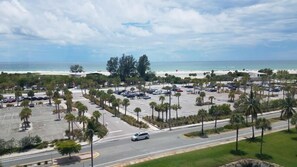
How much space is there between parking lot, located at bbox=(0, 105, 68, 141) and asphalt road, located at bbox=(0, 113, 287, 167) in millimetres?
9318

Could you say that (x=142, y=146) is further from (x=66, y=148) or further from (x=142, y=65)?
(x=142, y=65)

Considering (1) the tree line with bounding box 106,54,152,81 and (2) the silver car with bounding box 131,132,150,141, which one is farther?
(1) the tree line with bounding box 106,54,152,81

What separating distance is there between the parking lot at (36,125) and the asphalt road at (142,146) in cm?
932

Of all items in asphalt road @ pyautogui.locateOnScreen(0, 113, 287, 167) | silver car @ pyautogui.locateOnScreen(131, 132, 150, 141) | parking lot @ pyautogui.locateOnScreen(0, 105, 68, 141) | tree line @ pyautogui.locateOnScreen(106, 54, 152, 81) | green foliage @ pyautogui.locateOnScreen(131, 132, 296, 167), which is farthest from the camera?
tree line @ pyautogui.locateOnScreen(106, 54, 152, 81)

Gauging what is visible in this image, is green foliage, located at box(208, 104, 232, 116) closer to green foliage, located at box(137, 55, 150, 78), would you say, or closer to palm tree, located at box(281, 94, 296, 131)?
palm tree, located at box(281, 94, 296, 131)

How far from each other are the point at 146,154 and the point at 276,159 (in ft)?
61.7

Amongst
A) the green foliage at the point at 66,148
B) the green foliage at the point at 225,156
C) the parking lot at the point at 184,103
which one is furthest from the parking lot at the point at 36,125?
the green foliage at the point at 225,156

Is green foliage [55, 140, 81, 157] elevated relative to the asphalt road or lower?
elevated

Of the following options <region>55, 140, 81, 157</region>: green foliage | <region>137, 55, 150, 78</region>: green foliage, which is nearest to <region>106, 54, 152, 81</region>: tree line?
<region>137, 55, 150, 78</region>: green foliage

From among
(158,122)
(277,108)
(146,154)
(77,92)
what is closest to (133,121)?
(158,122)

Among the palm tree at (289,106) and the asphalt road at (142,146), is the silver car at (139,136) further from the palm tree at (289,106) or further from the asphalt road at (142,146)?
the palm tree at (289,106)

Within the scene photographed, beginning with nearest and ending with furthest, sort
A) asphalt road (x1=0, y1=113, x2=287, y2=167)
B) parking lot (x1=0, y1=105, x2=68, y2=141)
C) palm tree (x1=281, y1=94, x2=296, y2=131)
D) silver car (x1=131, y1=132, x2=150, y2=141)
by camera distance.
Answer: asphalt road (x1=0, y1=113, x2=287, y2=167)
silver car (x1=131, y1=132, x2=150, y2=141)
palm tree (x1=281, y1=94, x2=296, y2=131)
parking lot (x1=0, y1=105, x2=68, y2=141)

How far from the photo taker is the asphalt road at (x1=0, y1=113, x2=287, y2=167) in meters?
41.8

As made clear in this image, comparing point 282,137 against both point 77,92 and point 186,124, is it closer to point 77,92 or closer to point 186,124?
point 186,124
